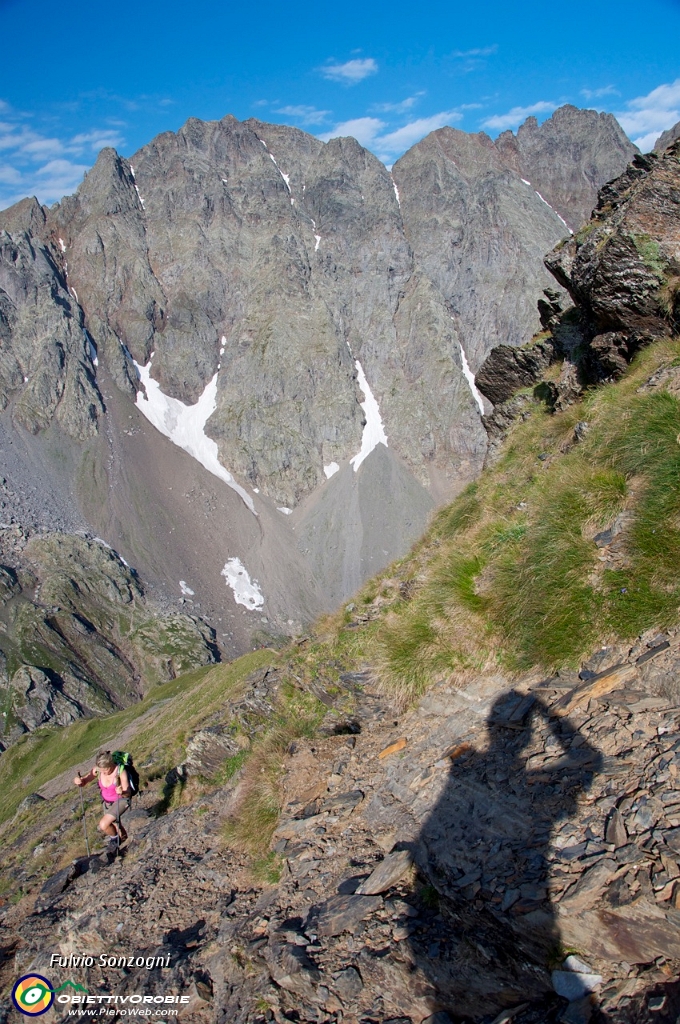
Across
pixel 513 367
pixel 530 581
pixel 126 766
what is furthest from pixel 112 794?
pixel 513 367

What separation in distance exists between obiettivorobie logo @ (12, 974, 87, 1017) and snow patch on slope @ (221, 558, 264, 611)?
270ft

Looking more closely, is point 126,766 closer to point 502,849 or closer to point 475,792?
point 475,792

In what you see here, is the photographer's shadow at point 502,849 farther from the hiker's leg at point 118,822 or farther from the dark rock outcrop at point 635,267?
the dark rock outcrop at point 635,267

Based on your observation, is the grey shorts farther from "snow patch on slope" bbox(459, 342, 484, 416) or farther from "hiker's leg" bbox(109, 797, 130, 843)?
"snow patch on slope" bbox(459, 342, 484, 416)

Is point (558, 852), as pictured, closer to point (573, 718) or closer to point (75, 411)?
point (573, 718)

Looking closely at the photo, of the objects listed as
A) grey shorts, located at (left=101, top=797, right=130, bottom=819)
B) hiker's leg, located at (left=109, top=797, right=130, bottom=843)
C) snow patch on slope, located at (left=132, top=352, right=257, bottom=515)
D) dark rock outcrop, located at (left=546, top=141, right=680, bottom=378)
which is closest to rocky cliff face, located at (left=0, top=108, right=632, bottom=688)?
snow patch on slope, located at (left=132, top=352, right=257, bottom=515)

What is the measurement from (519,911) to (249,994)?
2587 mm

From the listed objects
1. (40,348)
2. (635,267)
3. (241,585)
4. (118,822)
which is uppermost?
(40,348)

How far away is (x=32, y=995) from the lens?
651 cm

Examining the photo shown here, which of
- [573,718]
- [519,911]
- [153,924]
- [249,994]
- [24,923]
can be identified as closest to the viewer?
[519,911]

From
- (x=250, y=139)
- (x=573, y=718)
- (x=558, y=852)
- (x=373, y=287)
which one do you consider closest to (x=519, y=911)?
(x=558, y=852)

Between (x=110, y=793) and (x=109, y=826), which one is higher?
(x=110, y=793)

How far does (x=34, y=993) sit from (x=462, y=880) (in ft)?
19.7

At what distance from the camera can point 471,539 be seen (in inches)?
303
